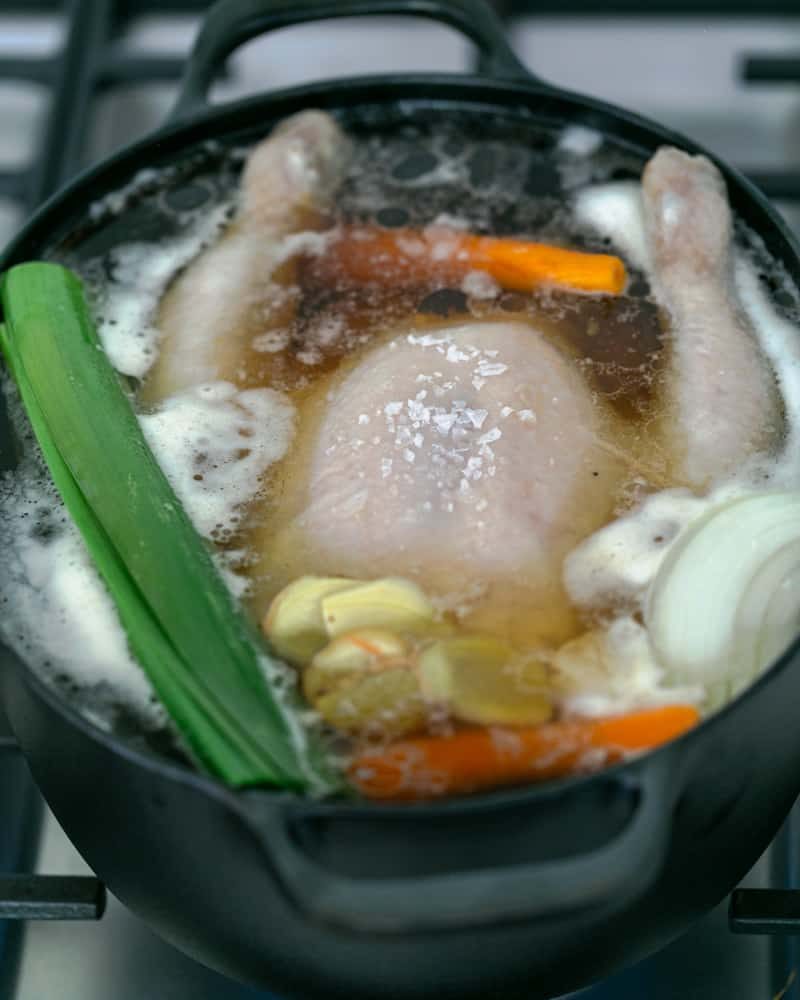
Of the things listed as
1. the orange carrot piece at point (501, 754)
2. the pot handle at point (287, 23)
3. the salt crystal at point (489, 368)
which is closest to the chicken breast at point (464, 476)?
the salt crystal at point (489, 368)

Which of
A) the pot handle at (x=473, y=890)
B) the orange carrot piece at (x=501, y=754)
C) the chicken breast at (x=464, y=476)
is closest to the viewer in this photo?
the pot handle at (x=473, y=890)

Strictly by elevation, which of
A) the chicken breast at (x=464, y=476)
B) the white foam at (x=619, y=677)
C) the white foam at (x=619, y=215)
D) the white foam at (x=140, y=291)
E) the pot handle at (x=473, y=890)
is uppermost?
the white foam at (x=619, y=215)

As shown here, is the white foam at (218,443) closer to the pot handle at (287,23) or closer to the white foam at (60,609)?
the white foam at (60,609)

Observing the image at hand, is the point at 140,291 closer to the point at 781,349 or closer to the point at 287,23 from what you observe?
the point at 287,23

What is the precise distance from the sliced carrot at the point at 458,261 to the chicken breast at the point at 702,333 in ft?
0.21

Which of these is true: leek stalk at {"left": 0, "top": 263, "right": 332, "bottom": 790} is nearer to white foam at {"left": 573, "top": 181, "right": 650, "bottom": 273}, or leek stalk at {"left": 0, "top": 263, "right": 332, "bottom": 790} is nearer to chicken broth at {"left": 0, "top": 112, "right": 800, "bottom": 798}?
chicken broth at {"left": 0, "top": 112, "right": 800, "bottom": 798}

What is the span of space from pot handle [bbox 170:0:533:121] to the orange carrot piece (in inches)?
31.4

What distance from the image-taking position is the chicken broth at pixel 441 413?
38.5 inches

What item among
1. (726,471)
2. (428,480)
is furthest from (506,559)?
(726,471)

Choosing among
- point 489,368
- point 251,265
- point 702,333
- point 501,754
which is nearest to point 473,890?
point 501,754

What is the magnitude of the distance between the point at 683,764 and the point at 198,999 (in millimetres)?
535

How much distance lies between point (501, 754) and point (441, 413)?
0.34m

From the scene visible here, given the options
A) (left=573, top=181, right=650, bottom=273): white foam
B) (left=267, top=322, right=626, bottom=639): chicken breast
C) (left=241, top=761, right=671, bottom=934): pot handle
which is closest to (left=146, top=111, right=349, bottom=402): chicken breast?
(left=267, top=322, right=626, bottom=639): chicken breast

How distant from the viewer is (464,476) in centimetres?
110
